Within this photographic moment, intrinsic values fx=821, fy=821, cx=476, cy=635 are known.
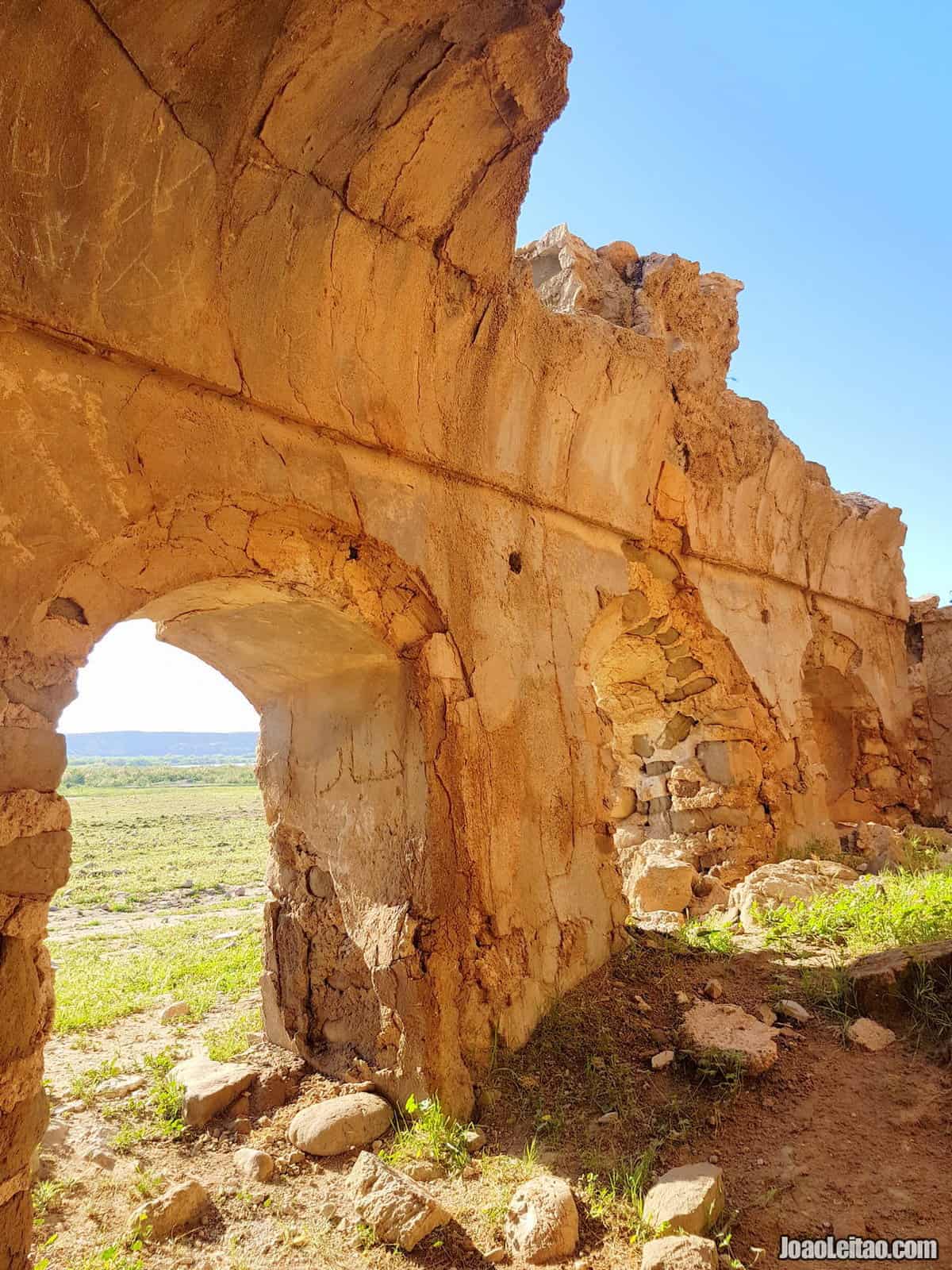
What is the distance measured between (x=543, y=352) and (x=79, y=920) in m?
8.32

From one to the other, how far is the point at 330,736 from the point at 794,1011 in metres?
2.46

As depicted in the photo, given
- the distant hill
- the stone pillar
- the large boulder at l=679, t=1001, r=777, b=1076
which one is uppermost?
the stone pillar

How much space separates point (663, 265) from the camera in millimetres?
6051

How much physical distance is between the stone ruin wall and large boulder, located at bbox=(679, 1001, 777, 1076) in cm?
66

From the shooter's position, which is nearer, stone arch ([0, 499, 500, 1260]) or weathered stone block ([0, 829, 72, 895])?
weathered stone block ([0, 829, 72, 895])

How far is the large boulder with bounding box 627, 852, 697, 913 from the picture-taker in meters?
5.45

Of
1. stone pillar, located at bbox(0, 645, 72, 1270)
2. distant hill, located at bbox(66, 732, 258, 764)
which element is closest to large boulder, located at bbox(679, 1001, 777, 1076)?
stone pillar, located at bbox(0, 645, 72, 1270)

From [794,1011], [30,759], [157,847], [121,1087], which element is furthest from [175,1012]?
[157,847]

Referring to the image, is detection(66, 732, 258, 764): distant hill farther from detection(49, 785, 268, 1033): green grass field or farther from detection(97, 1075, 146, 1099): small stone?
detection(97, 1075, 146, 1099): small stone

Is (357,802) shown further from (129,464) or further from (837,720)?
(837,720)

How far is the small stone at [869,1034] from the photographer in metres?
3.36

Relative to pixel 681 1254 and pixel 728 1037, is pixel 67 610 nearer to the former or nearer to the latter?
pixel 681 1254

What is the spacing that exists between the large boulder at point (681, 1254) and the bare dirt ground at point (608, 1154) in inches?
4.0

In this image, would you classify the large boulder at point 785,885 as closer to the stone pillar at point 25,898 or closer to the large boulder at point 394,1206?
the large boulder at point 394,1206
